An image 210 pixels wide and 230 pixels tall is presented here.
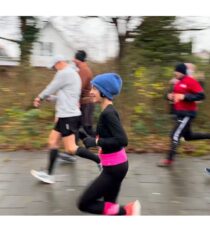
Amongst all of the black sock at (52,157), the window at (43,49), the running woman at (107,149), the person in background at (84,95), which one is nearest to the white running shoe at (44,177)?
the black sock at (52,157)

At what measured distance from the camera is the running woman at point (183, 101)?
627 cm

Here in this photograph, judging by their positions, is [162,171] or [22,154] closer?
[162,171]

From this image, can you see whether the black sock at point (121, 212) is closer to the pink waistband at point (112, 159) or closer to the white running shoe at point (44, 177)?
the pink waistband at point (112, 159)

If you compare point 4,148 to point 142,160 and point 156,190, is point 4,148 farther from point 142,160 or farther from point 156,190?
point 156,190

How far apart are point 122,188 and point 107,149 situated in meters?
1.69

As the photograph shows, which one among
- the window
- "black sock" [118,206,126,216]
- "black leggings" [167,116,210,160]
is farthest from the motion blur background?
"black sock" [118,206,126,216]

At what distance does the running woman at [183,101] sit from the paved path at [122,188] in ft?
1.56

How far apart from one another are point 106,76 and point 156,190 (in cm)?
213

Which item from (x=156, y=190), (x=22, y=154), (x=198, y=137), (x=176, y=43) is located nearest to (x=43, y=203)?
(x=156, y=190)

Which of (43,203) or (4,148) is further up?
(43,203)

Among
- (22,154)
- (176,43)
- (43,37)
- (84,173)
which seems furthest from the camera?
(43,37)

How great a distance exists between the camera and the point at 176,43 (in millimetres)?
10008

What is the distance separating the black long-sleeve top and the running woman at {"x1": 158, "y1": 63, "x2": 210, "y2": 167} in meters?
2.50

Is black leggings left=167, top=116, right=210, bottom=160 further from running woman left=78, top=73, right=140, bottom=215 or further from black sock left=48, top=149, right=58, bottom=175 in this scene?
running woman left=78, top=73, right=140, bottom=215
